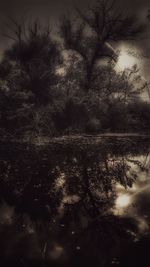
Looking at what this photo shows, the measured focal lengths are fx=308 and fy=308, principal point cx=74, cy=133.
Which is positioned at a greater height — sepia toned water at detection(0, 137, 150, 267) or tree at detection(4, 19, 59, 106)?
tree at detection(4, 19, 59, 106)

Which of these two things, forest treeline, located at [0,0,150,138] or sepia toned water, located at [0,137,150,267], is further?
forest treeline, located at [0,0,150,138]

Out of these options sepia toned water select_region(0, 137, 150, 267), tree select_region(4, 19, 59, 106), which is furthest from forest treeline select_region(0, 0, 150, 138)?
sepia toned water select_region(0, 137, 150, 267)

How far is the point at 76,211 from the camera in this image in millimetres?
7758

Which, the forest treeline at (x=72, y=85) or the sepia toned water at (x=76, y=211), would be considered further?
the forest treeline at (x=72, y=85)

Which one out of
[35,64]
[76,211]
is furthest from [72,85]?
[76,211]

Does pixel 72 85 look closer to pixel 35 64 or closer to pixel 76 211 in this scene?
pixel 35 64

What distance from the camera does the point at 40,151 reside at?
17125mm

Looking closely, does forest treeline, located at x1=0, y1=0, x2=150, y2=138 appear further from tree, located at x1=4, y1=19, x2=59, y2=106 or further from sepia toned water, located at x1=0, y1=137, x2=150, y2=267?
sepia toned water, located at x1=0, y1=137, x2=150, y2=267

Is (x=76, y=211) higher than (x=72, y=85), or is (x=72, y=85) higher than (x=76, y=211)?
(x=72, y=85)

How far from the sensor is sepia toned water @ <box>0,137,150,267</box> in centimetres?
564

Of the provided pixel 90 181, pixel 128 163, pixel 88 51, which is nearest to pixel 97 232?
pixel 90 181

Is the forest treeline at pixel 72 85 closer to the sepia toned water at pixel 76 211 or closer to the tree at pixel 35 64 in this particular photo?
the tree at pixel 35 64

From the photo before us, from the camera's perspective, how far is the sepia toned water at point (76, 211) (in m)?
5.64

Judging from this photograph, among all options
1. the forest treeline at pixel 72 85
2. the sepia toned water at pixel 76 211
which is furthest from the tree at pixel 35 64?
the sepia toned water at pixel 76 211
